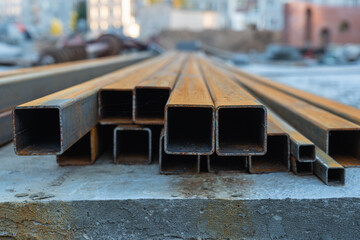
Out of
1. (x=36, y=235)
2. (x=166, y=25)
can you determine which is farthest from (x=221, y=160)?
(x=166, y=25)

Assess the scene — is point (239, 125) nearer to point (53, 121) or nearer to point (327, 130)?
point (327, 130)

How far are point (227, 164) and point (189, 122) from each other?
1.20 feet

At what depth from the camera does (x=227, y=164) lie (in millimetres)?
2193

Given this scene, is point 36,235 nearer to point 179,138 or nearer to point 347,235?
point 179,138

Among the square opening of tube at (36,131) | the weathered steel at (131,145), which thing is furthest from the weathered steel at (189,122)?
the square opening of tube at (36,131)

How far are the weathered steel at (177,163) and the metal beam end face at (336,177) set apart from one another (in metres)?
0.70

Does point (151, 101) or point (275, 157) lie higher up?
point (151, 101)

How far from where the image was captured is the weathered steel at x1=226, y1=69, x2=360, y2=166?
2.12 metres

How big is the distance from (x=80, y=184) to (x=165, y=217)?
517 millimetres

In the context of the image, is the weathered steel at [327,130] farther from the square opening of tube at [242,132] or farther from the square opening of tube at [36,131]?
the square opening of tube at [36,131]

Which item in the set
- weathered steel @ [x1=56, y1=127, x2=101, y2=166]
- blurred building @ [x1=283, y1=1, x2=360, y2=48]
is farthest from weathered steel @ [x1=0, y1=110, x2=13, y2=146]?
blurred building @ [x1=283, y1=1, x2=360, y2=48]

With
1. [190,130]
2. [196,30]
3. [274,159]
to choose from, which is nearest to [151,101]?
[190,130]

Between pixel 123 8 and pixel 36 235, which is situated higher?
pixel 123 8

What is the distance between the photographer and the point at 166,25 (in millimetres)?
48781
